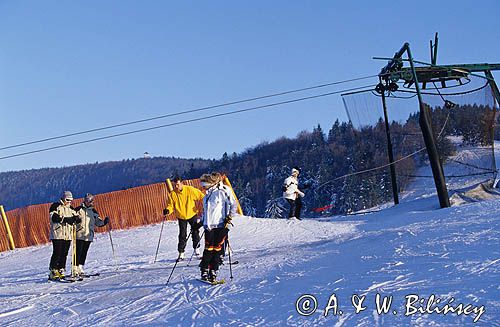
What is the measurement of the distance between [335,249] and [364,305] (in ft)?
15.9

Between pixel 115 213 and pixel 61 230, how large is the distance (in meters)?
12.0

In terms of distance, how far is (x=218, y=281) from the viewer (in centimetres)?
878

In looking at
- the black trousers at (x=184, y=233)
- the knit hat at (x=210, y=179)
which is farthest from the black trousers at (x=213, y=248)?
the black trousers at (x=184, y=233)

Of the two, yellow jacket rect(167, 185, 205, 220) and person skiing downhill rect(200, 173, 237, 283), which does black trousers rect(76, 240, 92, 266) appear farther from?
person skiing downhill rect(200, 173, 237, 283)

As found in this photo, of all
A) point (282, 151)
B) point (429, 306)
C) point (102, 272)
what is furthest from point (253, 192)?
point (429, 306)

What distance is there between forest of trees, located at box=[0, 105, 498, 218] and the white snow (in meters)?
4.64

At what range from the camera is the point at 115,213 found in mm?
23250

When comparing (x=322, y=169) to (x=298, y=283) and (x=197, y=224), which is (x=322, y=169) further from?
(x=298, y=283)

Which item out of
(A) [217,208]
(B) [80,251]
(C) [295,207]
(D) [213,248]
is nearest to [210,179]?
(A) [217,208]

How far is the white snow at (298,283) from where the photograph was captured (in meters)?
6.01

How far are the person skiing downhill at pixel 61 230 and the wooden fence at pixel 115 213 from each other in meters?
11.0

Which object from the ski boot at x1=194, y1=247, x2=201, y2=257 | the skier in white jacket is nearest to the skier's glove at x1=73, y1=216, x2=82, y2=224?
the ski boot at x1=194, y1=247, x2=201, y2=257

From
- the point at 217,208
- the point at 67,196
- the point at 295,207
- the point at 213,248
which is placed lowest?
the point at 295,207

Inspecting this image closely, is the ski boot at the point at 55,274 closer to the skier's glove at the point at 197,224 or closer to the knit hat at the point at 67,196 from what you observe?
the knit hat at the point at 67,196
